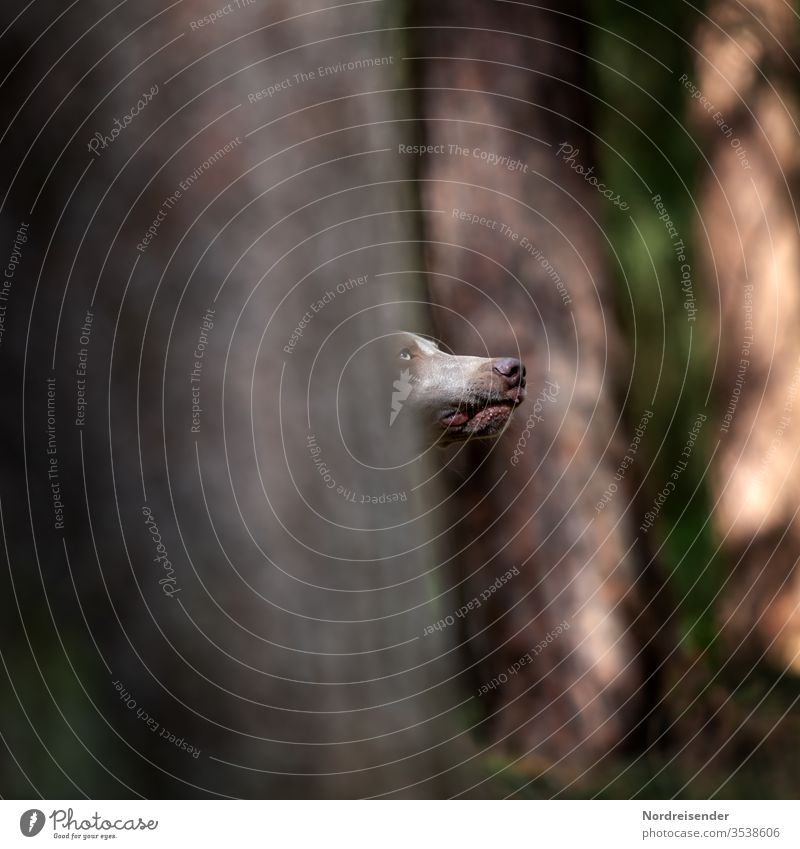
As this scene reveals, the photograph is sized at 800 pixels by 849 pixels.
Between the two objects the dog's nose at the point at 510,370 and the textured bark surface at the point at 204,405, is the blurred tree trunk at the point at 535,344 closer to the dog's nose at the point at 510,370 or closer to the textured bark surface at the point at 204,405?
the dog's nose at the point at 510,370

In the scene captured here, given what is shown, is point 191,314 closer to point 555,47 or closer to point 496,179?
point 496,179

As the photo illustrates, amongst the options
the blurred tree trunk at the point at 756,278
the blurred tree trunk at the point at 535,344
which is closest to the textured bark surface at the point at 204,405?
the blurred tree trunk at the point at 535,344

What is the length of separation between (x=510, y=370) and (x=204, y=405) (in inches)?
11.1

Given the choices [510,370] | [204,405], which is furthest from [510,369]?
[204,405]

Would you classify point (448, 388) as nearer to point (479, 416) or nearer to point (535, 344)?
point (479, 416)

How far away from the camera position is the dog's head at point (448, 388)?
0.71m

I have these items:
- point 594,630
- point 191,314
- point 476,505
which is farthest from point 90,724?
point 594,630

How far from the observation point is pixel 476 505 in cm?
96

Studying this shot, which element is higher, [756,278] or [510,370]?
[756,278]

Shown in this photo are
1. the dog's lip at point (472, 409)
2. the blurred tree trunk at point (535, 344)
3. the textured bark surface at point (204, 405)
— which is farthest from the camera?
the blurred tree trunk at point (535, 344)

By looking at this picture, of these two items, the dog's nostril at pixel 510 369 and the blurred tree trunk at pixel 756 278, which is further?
the blurred tree trunk at pixel 756 278

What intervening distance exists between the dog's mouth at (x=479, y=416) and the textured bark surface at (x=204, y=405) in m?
0.09

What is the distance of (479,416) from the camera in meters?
0.78

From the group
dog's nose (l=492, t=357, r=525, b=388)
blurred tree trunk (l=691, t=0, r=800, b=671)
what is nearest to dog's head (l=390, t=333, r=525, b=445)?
dog's nose (l=492, t=357, r=525, b=388)
